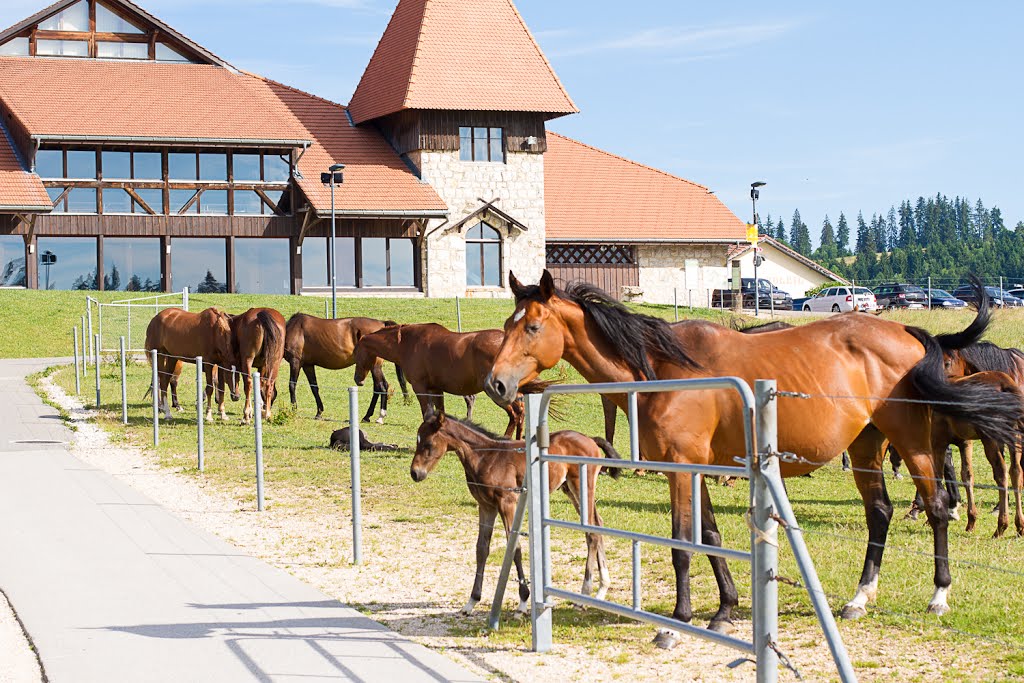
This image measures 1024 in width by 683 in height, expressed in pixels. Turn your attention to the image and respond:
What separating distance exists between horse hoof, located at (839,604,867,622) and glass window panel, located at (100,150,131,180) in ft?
141

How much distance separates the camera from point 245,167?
48.1 m

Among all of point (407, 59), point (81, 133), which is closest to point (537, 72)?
point (407, 59)

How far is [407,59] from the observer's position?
50844mm

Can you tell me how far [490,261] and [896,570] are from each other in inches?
1663

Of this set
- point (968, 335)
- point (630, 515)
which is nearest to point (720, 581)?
point (968, 335)

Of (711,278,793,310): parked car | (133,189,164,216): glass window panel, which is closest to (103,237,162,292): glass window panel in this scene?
(133,189,164,216): glass window panel

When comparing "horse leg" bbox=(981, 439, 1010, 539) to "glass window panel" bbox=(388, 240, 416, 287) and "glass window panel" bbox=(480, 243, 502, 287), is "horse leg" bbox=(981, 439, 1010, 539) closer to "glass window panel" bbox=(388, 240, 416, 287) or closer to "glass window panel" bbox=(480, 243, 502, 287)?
"glass window panel" bbox=(388, 240, 416, 287)

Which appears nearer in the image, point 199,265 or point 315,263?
point 199,265

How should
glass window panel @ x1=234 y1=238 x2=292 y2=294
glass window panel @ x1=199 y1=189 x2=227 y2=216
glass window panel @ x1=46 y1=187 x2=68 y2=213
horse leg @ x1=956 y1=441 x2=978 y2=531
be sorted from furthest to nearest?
glass window panel @ x1=234 y1=238 x2=292 y2=294 → glass window panel @ x1=199 y1=189 x2=227 y2=216 → glass window panel @ x1=46 y1=187 x2=68 y2=213 → horse leg @ x1=956 y1=441 x2=978 y2=531

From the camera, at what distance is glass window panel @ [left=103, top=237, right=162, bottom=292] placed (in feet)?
153

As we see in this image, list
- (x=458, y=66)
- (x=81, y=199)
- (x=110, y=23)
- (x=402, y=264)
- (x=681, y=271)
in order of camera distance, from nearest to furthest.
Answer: (x=81, y=199)
(x=402, y=264)
(x=110, y=23)
(x=458, y=66)
(x=681, y=271)

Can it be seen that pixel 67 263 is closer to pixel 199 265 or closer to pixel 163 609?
pixel 199 265

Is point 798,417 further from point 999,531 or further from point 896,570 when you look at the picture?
point 999,531

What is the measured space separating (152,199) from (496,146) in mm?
13853
